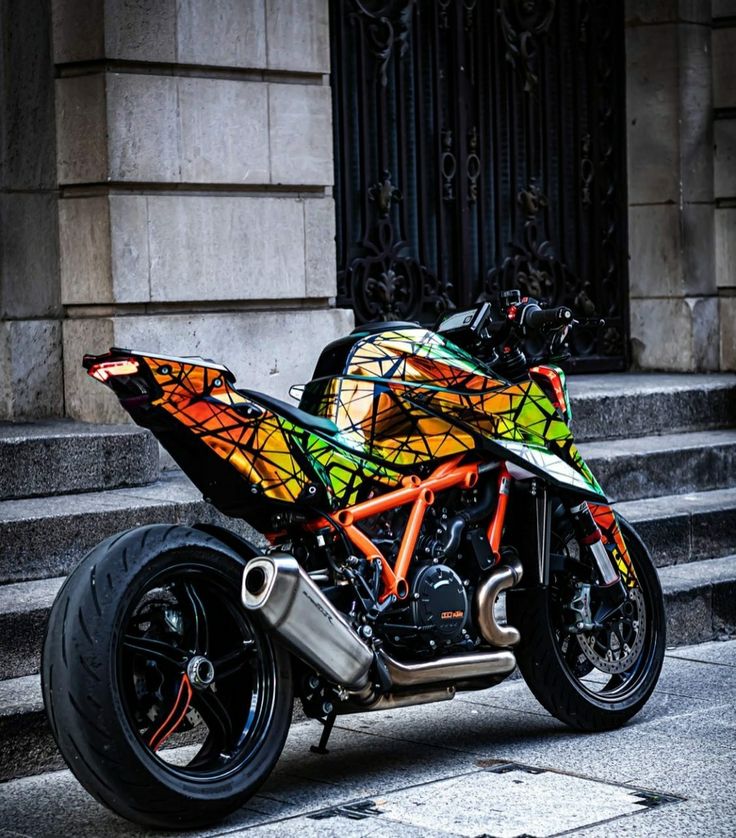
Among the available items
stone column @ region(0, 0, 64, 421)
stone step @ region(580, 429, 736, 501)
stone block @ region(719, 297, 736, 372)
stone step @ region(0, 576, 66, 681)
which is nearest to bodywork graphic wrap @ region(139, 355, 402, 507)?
stone step @ region(0, 576, 66, 681)

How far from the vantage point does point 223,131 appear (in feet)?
24.9

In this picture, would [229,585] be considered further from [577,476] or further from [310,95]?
[310,95]

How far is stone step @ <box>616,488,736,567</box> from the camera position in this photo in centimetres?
752

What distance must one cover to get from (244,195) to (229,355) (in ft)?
2.48

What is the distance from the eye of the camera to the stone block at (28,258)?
758cm

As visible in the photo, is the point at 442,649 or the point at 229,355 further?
the point at 229,355

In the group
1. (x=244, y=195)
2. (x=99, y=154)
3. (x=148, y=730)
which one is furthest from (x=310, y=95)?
(x=148, y=730)

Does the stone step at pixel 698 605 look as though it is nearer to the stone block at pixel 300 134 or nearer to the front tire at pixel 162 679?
the stone block at pixel 300 134

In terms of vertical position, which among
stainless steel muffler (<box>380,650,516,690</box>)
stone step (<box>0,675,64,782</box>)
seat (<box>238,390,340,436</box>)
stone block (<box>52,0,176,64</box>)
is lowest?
stone step (<box>0,675,64,782</box>)

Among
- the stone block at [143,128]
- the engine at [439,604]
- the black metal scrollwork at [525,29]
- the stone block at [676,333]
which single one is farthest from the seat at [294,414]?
the stone block at [676,333]

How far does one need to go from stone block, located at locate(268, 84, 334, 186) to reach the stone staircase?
161cm

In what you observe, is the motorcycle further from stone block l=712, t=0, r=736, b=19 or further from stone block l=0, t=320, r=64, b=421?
stone block l=712, t=0, r=736, b=19

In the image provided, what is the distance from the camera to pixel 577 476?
538 centimetres

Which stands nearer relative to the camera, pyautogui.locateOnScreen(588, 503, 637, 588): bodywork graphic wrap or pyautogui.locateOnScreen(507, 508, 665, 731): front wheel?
pyautogui.locateOnScreen(507, 508, 665, 731): front wheel
